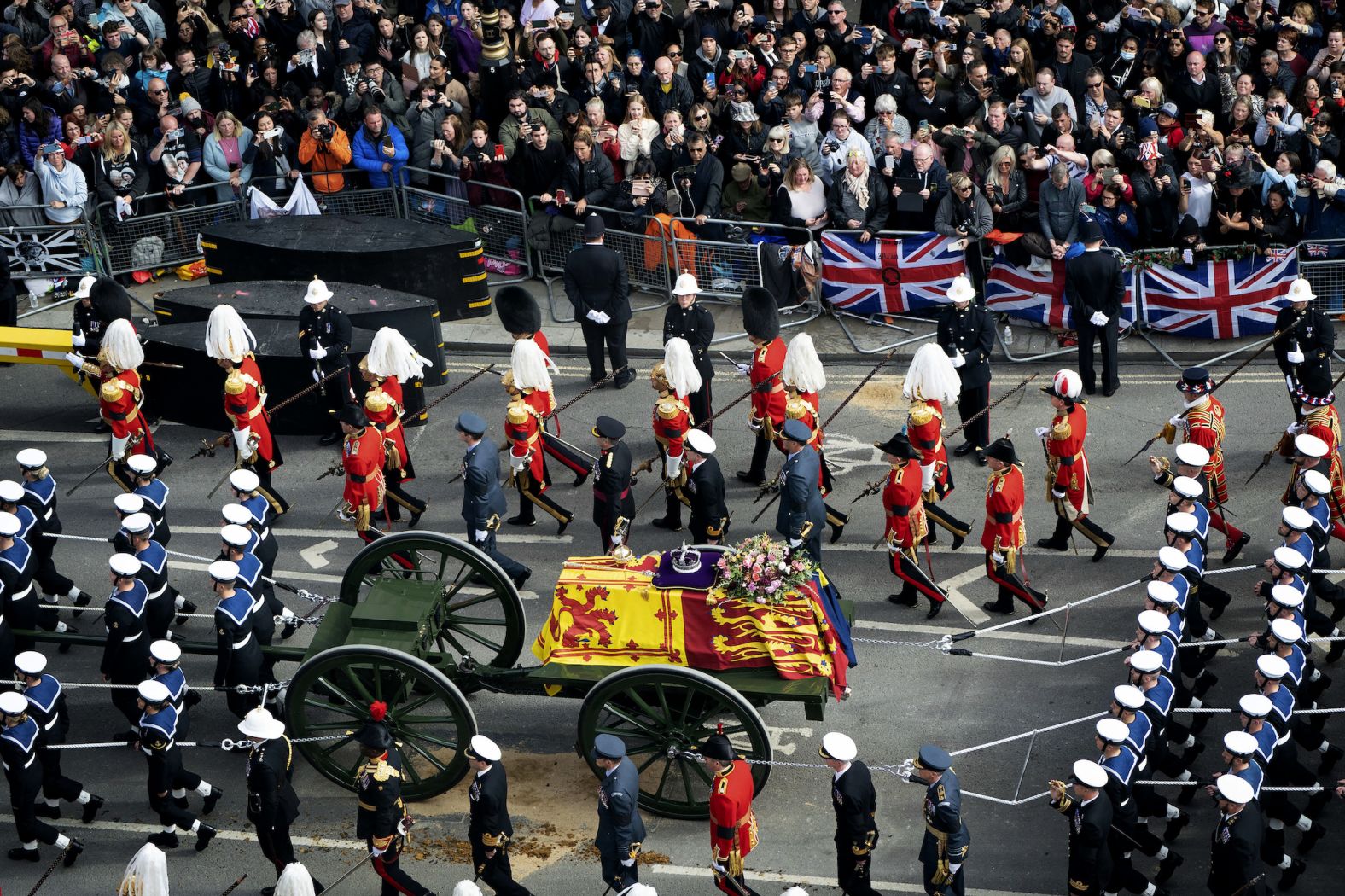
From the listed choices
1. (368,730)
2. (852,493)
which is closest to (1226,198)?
(852,493)

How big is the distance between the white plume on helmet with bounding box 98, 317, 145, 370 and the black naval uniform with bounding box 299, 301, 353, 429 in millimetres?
1479

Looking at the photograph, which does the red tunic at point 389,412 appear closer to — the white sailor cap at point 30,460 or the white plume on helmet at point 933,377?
the white sailor cap at point 30,460

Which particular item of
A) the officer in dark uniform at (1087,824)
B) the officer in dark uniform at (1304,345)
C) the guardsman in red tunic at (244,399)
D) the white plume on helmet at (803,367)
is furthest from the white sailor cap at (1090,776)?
the guardsman in red tunic at (244,399)

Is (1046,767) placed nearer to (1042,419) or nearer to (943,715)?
(943,715)

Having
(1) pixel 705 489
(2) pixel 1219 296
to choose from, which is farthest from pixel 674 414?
(2) pixel 1219 296

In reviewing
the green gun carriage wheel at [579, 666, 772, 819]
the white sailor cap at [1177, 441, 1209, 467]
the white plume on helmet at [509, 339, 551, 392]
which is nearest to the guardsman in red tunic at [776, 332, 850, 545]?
the white plume on helmet at [509, 339, 551, 392]

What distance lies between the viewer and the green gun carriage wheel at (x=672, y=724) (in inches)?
459

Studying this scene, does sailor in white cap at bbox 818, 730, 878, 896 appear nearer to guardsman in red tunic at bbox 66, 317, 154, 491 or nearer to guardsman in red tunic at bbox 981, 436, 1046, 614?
guardsman in red tunic at bbox 981, 436, 1046, 614

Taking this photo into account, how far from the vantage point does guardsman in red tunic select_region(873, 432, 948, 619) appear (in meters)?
14.5

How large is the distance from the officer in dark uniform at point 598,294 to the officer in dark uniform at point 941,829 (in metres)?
8.05

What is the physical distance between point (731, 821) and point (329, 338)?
24.9 ft

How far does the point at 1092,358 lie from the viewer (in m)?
18.2

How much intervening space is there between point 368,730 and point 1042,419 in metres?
8.40

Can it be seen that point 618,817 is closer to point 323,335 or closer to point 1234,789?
point 1234,789
